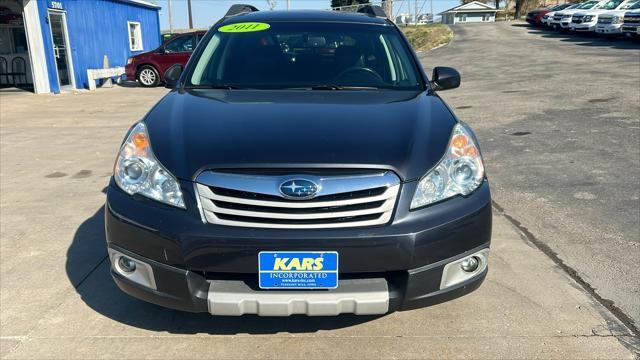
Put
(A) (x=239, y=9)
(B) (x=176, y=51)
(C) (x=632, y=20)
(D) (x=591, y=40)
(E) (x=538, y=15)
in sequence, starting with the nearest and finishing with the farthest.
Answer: (A) (x=239, y=9) < (B) (x=176, y=51) < (C) (x=632, y=20) < (D) (x=591, y=40) < (E) (x=538, y=15)

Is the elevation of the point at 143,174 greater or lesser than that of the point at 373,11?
lesser

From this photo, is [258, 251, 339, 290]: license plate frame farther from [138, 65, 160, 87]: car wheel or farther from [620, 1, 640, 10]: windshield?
[620, 1, 640, 10]: windshield

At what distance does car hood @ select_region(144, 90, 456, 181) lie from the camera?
248 cm

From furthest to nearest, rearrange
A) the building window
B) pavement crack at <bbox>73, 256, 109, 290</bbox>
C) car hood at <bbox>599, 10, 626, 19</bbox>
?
car hood at <bbox>599, 10, 626, 19</bbox>
the building window
pavement crack at <bbox>73, 256, 109, 290</bbox>

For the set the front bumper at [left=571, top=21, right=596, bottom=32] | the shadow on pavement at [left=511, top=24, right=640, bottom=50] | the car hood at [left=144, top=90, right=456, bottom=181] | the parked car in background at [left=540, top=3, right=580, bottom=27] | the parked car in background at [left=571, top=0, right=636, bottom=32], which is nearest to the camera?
the car hood at [left=144, top=90, right=456, bottom=181]

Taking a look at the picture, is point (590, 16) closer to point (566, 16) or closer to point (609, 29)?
point (566, 16)

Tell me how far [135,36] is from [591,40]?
20782 millimetres

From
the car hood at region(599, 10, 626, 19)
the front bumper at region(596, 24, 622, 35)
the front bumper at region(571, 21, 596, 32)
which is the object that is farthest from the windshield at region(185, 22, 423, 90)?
the front bumper at region(571, 21, 596, 32)

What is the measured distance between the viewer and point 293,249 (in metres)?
2.35

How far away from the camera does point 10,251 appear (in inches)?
156

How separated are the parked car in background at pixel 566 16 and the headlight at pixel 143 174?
31.0 meters

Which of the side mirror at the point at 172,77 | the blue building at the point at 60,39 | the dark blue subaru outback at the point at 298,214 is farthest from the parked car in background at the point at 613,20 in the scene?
the dark blue subaru outback at the point at 298,214

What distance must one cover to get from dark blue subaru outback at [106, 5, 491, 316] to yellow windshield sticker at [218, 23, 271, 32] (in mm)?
1416

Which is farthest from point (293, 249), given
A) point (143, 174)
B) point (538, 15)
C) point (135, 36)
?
point (538, 15)
